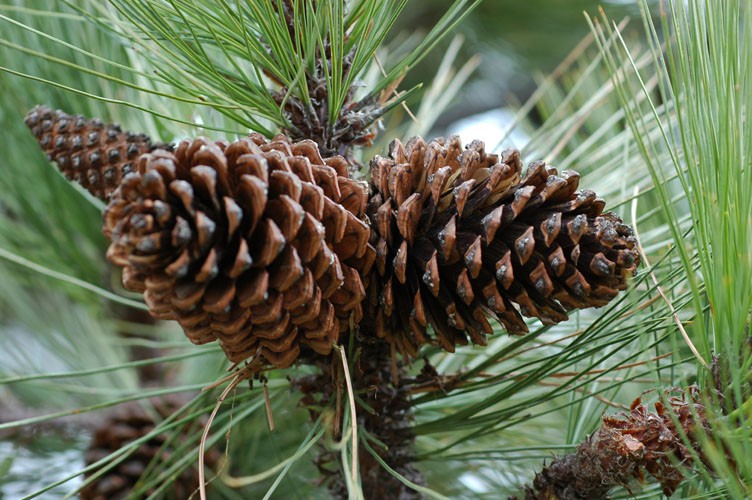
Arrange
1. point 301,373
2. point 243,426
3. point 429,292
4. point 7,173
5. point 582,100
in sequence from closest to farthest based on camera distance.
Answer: point 429,292 < point 301,373 < point 243,426 < point 7,173 < point 582,100

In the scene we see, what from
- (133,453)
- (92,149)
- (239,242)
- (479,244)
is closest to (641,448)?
(479,244)

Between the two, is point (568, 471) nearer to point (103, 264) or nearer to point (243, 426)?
point (243, 426)

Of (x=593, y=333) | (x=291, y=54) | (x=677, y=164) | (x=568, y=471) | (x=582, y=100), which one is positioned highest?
(x=582, y=100)

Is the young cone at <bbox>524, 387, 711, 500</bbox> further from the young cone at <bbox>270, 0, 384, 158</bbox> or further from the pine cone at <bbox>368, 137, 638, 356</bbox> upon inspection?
the young cone at <bbox>270, 0, 384, 158</bbox>

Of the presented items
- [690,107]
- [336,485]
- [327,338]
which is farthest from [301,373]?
[690,107]

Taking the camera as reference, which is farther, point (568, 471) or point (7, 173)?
point (7, 173)

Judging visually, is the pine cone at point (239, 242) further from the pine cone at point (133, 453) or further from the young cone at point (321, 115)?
the pine cone at point (133, 453)

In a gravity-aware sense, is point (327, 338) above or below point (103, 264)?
below

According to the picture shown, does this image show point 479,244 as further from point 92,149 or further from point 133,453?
point 133,453
